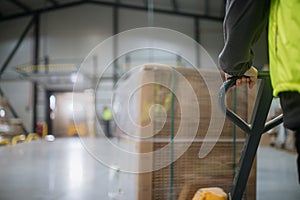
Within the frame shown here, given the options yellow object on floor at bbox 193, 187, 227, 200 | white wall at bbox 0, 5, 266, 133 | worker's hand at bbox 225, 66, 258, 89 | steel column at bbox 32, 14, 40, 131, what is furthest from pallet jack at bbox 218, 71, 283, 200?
steel column at bbox 32, 14, 40, 131

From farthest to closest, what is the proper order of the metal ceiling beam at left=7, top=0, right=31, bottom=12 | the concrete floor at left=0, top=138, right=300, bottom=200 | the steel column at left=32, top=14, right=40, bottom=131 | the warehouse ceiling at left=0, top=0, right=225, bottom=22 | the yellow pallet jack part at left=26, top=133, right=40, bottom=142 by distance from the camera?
1. the steel column at left=32, top=14, right=40, bottom=131
2. the metal ceiling beam at left=7, top=0, right=31, bottom=12
3. the warehouse ceiling at left=0, top=0, right=225, bottom=22
4. the yellow pallet jack part at left=26, top=133, right=40, bottom=142
5. the concrete floor at left=0, top=138, right=300, bottom=200

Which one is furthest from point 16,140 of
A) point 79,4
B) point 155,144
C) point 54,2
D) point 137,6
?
point 155,144

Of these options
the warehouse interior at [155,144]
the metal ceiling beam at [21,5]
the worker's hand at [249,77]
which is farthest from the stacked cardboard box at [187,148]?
the metal ceiling beam at [21,5]

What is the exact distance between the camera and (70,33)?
1377cm

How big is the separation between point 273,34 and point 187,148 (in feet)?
5.37

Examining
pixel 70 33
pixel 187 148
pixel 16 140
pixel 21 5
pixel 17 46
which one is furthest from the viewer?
pixel 70 33

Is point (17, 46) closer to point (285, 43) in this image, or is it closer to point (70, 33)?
point (70, 33)

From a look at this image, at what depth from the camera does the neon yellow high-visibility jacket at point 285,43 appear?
0.52m

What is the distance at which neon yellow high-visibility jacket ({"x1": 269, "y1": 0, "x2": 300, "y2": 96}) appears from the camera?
522 mm

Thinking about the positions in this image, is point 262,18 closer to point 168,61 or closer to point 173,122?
point 173,122

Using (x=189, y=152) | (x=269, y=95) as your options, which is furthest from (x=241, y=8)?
(x=189, y=152)

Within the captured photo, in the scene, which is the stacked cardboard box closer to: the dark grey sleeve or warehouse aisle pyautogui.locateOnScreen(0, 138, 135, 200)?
warehouse aisle pyautogui.locateOnScreen(0, 138, 135, 200)

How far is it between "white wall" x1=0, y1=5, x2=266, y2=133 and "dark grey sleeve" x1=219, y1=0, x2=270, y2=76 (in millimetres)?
12843

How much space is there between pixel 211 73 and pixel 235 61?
1241 millimetres
